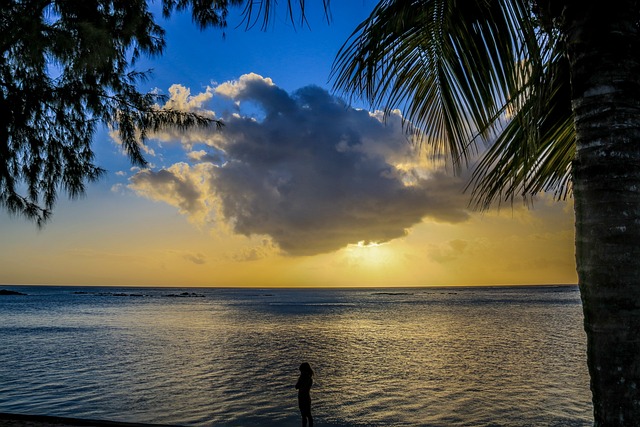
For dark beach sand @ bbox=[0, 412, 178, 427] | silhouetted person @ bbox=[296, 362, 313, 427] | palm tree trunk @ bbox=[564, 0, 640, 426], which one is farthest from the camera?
silhouetted person @ bbox=[296, 362, 313, 427]

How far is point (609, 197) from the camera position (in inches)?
84.6

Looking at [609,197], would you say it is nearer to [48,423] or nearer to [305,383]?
[305,383]

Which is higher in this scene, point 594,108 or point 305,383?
point 594,108

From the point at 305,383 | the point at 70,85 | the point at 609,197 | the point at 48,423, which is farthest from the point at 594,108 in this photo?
the point at 48,423

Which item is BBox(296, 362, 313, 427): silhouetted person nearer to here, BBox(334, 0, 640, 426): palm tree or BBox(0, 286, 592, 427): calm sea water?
BBox(0, 286, 592, 427): calm sea water

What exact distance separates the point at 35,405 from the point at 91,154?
1124 centimetres

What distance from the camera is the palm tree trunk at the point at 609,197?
2.08 meters

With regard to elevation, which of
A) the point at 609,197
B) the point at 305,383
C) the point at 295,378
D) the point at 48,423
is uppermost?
the point at 609,197

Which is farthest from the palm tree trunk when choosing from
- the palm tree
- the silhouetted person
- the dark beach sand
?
the dark beach sand

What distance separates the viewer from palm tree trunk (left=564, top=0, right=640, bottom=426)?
2.08 m

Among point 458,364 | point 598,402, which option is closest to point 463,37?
point 598,402

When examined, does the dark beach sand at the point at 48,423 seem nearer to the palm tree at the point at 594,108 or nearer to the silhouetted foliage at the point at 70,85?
the silhouetted foliage at the point at 70,85

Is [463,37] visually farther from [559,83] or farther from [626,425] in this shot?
[626,425]

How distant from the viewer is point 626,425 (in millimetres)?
2105
